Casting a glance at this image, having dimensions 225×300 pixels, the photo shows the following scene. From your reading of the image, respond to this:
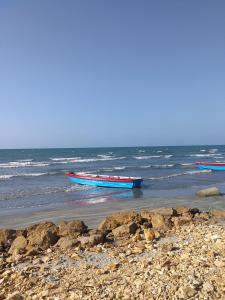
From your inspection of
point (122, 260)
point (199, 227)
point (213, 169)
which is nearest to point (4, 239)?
point (122, 260)

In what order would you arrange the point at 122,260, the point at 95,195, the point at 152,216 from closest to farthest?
1. the point at 122,260
2. the point at 152,216
3. the point at 95,195

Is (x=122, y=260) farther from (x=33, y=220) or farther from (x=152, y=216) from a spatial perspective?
(x=33, y=220)

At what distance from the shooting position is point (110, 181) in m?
28.8

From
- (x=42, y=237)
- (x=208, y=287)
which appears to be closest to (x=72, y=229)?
(x=42, y=237)

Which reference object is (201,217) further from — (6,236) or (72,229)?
(6,236)

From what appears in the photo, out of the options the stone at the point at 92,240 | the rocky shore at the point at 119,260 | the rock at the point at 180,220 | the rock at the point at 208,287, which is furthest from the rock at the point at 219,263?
the rock at the point at 180,220

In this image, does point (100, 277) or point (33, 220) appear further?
point (33, 220)

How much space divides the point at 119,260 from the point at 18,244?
3260mm

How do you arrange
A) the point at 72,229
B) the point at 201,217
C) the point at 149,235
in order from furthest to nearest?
the point at 201,217, the point at 72,229, the point at 149,235

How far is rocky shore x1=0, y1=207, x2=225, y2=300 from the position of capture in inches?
241

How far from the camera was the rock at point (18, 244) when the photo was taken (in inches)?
364

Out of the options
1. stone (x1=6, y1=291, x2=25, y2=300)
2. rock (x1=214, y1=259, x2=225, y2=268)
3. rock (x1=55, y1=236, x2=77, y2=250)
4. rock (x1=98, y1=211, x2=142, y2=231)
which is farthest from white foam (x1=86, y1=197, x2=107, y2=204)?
stone (x1=6, y1=291, x2=25, y2=300)

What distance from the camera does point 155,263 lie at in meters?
7.25

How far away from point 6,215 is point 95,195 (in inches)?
344
